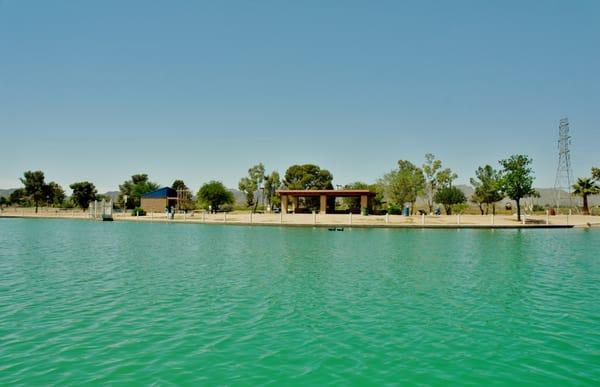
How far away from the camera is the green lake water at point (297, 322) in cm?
716

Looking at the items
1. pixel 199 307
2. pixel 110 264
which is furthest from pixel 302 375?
pixel 110 264

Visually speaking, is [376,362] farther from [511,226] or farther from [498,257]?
[511,226]

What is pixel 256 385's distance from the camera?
→ 6566mm

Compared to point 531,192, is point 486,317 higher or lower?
lower

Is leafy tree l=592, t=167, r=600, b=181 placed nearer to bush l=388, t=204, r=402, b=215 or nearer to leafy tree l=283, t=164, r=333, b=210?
bush l=388, t=204, r=402, b=215

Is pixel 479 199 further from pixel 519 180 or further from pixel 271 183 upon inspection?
pixel 271 183

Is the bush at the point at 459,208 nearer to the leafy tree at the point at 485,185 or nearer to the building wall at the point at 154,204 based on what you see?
the leafy tree at the point at 485,185

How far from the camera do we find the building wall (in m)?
78.2

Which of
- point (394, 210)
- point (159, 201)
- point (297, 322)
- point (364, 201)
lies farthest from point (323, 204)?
point (297, 322)

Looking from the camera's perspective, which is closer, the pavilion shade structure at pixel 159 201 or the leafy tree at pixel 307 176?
the pavilion shade structure at pixel 159 201

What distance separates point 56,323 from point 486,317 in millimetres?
10220

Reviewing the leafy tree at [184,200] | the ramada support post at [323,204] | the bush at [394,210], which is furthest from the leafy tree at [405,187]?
the leafy tree at [184,200]

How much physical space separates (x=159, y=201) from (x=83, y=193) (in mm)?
24645

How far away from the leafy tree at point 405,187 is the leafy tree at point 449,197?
3.53 metres
